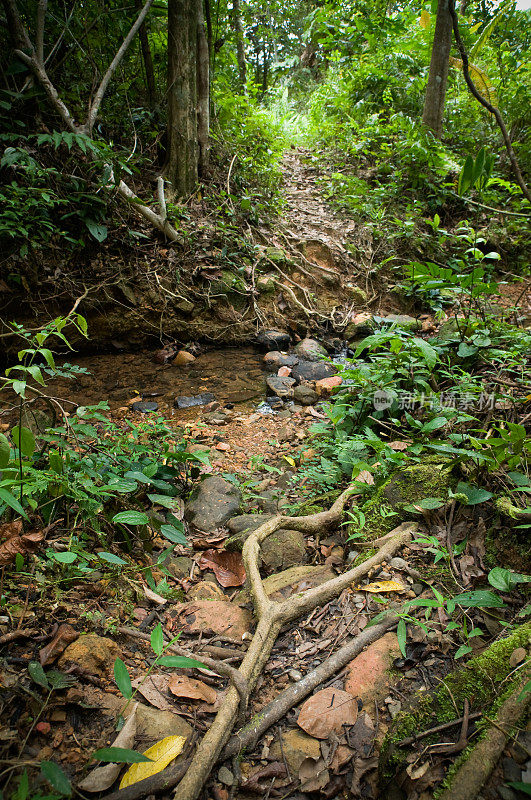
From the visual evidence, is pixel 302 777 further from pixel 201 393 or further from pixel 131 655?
pixel 201 393

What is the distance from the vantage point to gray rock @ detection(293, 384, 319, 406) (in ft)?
15.7

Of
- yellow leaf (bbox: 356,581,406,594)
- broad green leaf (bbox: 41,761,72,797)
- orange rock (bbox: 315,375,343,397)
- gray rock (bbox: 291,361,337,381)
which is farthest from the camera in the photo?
gray rock (bbox: 291,361,337,381)

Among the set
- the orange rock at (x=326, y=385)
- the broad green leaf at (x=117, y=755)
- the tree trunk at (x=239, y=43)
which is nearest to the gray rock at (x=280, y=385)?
the orange rock at (x=326, y=385)

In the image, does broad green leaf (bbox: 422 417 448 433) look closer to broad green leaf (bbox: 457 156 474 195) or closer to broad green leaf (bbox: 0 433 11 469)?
broad green leaf (bbox: 457 156 474 195)

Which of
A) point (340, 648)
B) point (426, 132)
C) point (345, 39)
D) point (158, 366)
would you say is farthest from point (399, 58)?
point (340, 648)

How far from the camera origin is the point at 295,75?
1323cm

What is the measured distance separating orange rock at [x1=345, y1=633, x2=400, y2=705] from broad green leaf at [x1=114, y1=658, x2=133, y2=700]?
28.2 inches

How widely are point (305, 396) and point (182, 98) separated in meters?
5.03

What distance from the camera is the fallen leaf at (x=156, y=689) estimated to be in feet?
4.38

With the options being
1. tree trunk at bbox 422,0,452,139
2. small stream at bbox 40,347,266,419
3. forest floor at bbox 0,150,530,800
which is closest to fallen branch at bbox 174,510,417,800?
forest floor at bbox 0,150,530,800

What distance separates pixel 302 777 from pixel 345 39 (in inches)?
506

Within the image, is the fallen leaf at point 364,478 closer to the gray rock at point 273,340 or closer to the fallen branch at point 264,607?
the fallen branch at point 264,607

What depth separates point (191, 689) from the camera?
4.63 feet

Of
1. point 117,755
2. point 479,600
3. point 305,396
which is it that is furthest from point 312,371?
point 117,755
